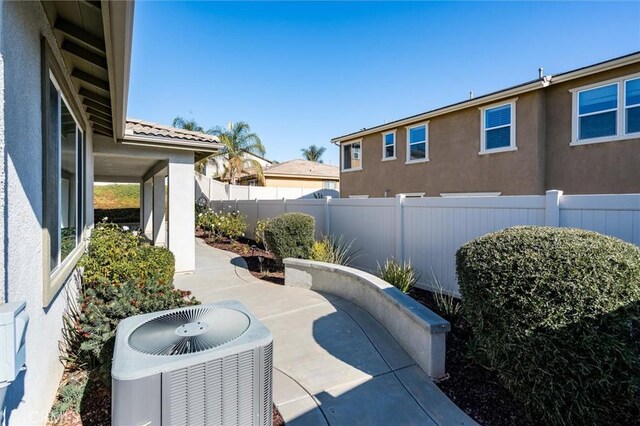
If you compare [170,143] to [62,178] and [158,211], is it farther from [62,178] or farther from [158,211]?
[158,211]

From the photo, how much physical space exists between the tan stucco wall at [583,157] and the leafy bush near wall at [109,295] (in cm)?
1148

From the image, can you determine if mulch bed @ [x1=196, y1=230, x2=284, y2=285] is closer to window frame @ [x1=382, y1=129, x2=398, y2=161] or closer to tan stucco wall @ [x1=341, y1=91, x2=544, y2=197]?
tan stucco wall @ [x1=341, y1=91, x2=544, y2=197]

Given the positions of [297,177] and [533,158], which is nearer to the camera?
[533,158]

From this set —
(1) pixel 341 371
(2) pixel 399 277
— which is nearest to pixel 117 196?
(2) pixel 399 277

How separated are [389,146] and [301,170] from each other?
45.1ft

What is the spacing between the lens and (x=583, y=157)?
1012 cm

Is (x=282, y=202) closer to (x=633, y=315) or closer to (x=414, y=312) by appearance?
(x=414, y=312)

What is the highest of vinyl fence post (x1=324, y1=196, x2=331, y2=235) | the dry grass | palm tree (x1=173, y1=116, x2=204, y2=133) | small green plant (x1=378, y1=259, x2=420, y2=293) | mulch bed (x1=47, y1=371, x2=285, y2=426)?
palm tree (x1=173, y1=116, x2=204, y2=133)

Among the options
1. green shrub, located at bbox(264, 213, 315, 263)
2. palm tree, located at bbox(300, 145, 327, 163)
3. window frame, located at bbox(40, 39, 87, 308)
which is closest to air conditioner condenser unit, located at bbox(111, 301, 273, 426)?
window frame, located at bbox(40, 39, 87, 308)

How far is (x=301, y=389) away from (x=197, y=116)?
1100 inches

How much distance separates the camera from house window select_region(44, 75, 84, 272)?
3180 mm

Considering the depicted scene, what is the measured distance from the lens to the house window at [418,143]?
46.8ft

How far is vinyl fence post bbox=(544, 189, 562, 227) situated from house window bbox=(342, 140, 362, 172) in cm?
1344

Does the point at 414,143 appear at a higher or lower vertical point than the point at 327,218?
higher
